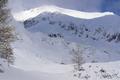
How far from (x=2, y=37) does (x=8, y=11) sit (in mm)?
1990

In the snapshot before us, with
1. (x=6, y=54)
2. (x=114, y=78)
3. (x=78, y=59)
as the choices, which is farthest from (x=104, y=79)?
(x=78, y=59)

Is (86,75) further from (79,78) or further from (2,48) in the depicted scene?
(2,48)

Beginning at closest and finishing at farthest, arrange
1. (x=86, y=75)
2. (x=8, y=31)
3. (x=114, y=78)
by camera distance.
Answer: (x=8, y=31) < (x=114, y=78) < (x=86, y=75)

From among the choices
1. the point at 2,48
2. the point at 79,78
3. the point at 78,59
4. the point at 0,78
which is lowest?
the point at 78,59

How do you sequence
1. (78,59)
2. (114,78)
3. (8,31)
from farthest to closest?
(78,59), (114,78), (8,31)

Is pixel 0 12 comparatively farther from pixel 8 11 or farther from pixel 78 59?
pixel 78 59

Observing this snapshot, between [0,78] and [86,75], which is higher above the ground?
[0,78]

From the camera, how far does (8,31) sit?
1002 inches

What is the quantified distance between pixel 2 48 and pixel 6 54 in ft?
2.05

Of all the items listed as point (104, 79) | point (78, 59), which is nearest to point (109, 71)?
point (104, 79)

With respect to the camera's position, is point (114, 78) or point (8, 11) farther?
point (114, 78)

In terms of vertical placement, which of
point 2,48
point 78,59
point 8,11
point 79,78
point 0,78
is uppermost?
point 8,11

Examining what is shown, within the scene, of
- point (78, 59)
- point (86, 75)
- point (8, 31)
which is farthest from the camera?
point (78, 59)

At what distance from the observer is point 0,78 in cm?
2592
